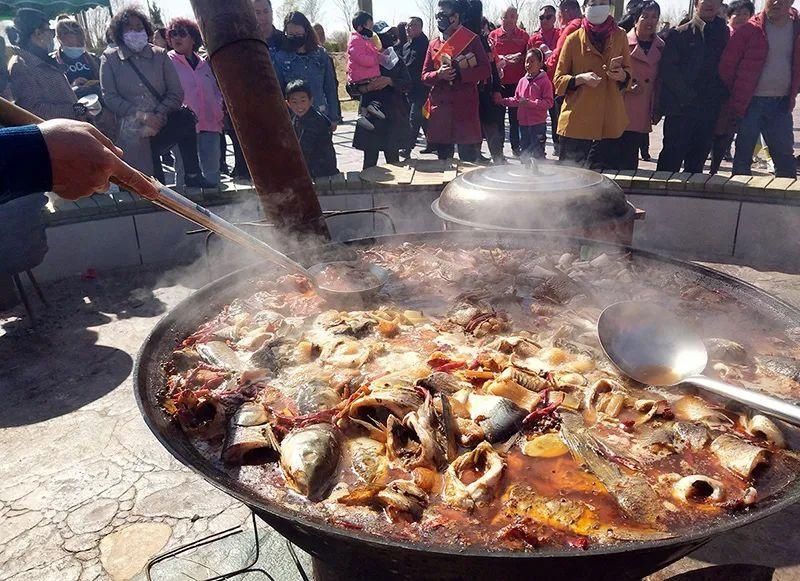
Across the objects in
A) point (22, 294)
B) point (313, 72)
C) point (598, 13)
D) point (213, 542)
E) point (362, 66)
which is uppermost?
point (598, 13)

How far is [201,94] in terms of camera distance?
8.70 meters

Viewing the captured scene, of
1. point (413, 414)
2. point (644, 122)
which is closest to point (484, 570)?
point (413, 414)

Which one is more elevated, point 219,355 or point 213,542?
point 219,355

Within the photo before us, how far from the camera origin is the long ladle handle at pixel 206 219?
8.63ft

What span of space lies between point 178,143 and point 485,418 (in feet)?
25.0

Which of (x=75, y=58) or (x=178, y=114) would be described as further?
(x=75, y=58)

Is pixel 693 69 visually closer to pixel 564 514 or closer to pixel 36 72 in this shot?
pixel 564 514

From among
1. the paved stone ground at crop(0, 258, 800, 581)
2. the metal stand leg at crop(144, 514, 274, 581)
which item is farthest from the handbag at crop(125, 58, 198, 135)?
the metal stand leg at crop(144, 514, 274, 581)

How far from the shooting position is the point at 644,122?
8500 mm

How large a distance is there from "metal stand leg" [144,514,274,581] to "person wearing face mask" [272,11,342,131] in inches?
254

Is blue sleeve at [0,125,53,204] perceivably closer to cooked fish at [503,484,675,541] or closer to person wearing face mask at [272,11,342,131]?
cooked fish at [503,484,675,541]

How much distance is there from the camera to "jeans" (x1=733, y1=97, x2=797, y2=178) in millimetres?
8375

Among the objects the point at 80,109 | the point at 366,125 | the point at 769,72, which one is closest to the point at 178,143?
the point at 80,109

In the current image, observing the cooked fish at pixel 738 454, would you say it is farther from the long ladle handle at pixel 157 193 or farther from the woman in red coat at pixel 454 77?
the woman in red coat at pixel 454 77
